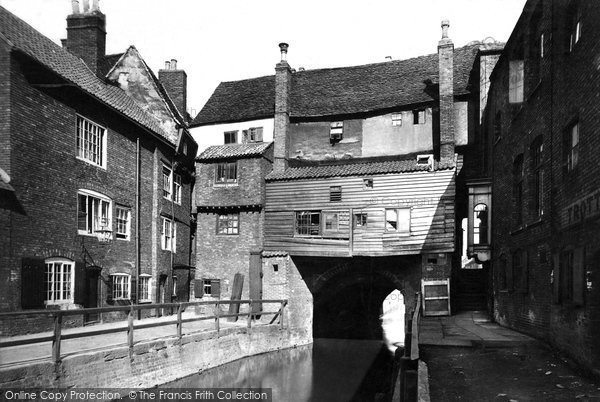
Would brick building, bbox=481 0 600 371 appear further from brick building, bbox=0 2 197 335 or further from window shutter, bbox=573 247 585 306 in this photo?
brick building, bbox=0 2 197 335

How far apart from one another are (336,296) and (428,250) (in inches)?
280

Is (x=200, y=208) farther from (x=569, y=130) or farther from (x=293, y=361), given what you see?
(x=569, y=130)

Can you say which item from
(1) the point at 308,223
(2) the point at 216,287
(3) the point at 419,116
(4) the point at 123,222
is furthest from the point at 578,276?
(2) the point at 216,287

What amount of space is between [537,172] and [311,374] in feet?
33.2

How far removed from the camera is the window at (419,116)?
24284 mm

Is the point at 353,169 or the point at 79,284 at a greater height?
the point at 353,169

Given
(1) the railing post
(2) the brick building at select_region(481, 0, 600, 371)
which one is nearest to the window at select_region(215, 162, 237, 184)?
(2) the brick building at select_region(481, 0, 600, 371)

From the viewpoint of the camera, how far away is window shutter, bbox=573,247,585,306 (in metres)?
9.01

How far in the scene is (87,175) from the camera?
57.3 feet

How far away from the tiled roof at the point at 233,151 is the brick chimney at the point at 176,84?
10.7ft

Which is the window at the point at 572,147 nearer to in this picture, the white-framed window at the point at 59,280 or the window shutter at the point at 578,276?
the window shutter at the point at 578,276

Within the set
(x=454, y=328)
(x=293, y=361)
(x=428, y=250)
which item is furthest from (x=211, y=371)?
(x=428, y=250)

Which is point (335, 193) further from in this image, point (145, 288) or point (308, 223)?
point (145, 288)

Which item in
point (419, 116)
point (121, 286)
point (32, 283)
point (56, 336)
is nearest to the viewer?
point (56, 336)
